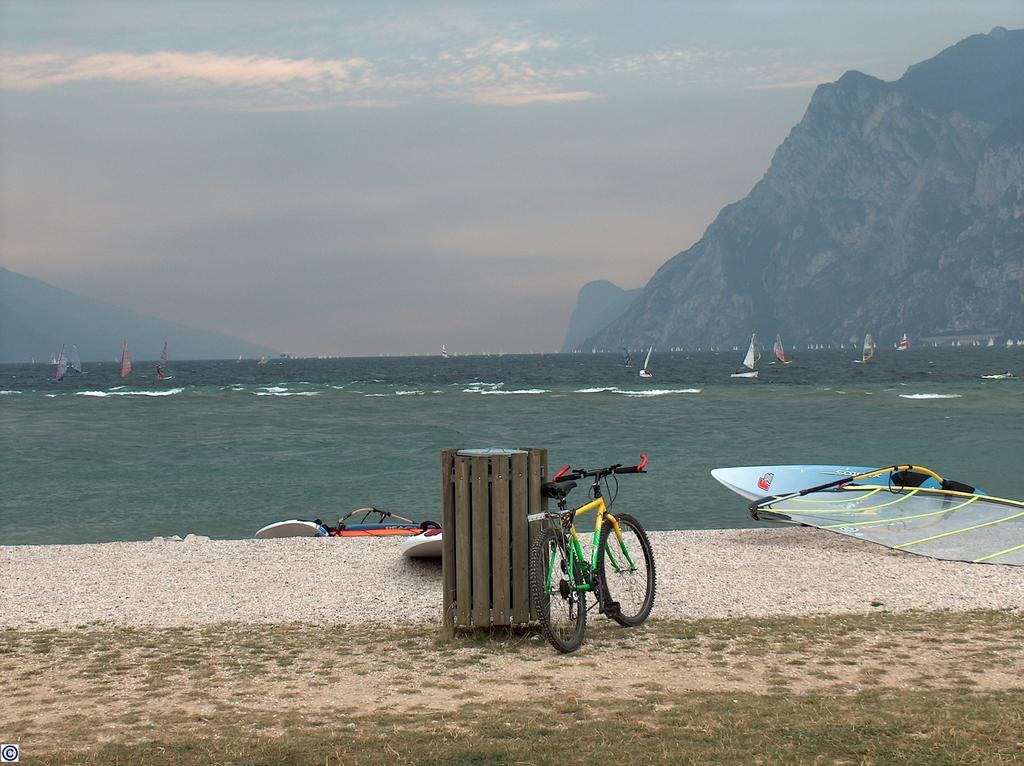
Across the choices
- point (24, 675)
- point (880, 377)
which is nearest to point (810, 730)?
point (24, 675)

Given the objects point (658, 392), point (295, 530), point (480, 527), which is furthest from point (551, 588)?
point (658, 392)

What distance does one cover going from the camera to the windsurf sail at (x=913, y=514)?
10203 mm

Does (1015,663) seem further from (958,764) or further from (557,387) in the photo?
(557,387)

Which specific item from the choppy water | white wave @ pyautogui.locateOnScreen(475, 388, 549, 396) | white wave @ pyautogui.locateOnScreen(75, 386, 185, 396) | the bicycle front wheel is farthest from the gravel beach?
white wave @ pyautogui.locateOnScreen(75, 386, 185, 396)

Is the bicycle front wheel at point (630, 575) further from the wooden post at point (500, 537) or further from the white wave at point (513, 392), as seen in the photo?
the white wave at point (513, 392)

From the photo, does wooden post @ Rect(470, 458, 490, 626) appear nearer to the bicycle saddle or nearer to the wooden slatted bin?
the wooden slatted bin

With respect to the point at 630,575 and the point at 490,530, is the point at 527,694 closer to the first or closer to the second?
the point at 490,530

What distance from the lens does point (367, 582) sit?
30.8 feet

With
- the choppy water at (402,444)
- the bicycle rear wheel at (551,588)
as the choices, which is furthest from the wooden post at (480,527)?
the choppy water at (402,444)

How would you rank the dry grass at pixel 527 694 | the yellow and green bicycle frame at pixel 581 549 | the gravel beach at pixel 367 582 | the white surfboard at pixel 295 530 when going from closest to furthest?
the dry grass at pixel 527 694, the yellow and green bicycle frame at pixel 581 549, the gravel beach at pixel 367 582, the white surfboard at pixel 295 530

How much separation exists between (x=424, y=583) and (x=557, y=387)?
6355 centimetres

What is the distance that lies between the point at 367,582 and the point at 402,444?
23352mm

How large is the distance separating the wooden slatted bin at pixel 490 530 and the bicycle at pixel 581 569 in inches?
4.1

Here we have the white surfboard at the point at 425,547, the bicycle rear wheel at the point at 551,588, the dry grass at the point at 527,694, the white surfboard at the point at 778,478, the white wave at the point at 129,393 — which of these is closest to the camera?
the dry grass at the point at 527,694
